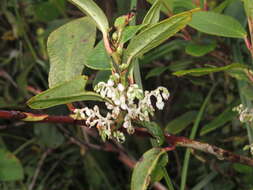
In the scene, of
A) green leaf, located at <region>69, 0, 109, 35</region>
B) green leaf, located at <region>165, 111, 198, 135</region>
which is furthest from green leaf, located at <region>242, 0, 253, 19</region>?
green leaf, located at <region>165, 111, 198, 135</region>

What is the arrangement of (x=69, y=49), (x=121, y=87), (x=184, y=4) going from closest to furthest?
(x=121, y=87) → (x=69, y=49) → (x=184, y=4)

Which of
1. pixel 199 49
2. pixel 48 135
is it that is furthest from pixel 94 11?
pixel 48 135

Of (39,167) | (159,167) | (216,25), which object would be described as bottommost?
(39,167)

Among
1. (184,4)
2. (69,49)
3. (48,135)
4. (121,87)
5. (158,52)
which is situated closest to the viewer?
(121,87)

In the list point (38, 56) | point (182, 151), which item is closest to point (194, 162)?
point (182, 151)

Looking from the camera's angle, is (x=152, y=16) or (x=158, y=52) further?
(x=158, y=52)

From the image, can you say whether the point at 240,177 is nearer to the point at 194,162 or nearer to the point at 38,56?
the point at 194,162

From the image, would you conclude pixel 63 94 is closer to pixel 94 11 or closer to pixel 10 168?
pixel 94 11
